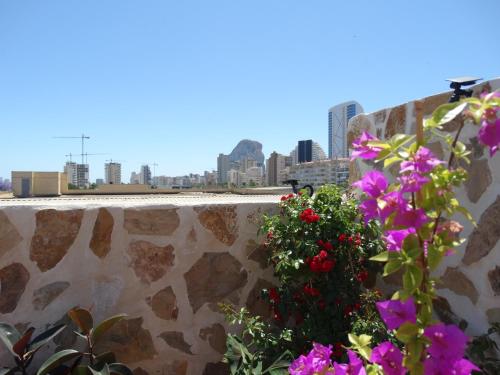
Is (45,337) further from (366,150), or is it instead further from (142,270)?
(366,150)

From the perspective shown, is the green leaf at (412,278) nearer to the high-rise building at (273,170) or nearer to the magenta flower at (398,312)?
the magenta flower at (398,312)

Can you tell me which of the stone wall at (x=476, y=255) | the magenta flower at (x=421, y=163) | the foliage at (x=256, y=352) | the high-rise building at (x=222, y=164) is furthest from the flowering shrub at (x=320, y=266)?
the high-rise building at (x=222, y=164)

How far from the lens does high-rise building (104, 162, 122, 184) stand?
50.3m

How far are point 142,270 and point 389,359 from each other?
5.15ft

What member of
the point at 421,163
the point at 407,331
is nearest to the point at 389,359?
the point at 407,331

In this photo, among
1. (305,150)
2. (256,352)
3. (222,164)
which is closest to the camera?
(256,352)

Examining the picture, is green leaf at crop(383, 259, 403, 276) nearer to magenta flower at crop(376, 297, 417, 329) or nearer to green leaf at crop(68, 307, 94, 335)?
magenta flower at crop(376, 297, 417, 329)

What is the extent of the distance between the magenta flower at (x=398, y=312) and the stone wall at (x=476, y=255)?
97 centimetres

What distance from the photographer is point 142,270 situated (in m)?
2.21

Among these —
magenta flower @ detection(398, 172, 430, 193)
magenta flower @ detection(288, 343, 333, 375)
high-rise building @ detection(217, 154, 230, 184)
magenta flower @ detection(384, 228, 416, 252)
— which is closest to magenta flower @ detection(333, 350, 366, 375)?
magenta flower @ detection(288, 343, 333, 375)

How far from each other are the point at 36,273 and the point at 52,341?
13.4 inches

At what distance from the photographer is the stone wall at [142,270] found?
204cm

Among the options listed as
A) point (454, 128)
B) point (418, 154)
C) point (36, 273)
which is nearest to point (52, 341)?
point (36, 273)

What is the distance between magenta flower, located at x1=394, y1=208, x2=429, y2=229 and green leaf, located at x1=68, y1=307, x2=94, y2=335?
1549 mm
